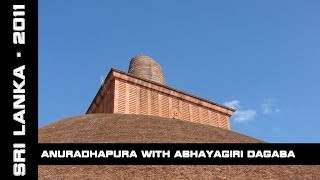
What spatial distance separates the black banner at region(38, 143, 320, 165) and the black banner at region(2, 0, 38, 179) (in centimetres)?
62

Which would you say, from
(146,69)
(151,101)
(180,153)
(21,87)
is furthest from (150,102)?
(21,87)

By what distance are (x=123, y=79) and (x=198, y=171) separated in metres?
12.8

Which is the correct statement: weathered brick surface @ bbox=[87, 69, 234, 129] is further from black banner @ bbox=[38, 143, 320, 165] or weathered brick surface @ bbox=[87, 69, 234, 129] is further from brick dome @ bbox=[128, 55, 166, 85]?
black banner @ bbox=[38, 143, 320, 165]

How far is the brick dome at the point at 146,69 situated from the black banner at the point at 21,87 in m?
24.8

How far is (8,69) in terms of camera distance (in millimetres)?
5559

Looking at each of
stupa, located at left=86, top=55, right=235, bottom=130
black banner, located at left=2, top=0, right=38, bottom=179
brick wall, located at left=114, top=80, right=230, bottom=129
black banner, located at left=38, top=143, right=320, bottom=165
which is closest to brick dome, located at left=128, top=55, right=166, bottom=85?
stupa, located at left=86, top=55, right=235, bottom=130

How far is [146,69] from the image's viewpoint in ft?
105

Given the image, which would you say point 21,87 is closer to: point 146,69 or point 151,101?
point 151,101

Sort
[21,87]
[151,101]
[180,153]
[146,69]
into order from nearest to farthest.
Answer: [21,87]
[180,153]
[151,101]
[146,69]

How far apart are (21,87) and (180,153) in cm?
204

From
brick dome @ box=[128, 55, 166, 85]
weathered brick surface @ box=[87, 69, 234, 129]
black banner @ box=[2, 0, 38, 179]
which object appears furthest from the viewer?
brick dome @ box=[128, 55, 166, 85]

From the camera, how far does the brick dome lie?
3120 cm

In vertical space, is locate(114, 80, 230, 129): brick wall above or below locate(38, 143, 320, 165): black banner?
above

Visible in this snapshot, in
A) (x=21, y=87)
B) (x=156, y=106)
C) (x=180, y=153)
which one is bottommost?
(x=180, y=153)
